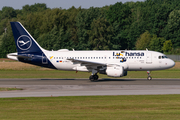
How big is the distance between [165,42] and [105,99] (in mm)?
83762

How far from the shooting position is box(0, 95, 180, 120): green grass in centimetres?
1534

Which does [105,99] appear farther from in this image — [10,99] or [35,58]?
[35,58]

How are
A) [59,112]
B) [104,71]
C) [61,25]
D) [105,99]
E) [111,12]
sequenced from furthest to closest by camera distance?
[111,12] → [61,25] → [104,71] → [105,99] → [59,112]

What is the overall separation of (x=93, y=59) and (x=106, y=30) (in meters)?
64.5

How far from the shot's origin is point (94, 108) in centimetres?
1761

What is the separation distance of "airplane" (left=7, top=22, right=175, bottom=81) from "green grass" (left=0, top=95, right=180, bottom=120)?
48.9 ft

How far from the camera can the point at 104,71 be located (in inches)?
1442

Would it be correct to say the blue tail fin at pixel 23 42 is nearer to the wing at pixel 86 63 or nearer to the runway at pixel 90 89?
the wing at pixel 86 63

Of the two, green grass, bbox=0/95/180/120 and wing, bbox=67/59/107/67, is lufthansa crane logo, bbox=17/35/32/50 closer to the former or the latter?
wing, bbox=67/59/107/67

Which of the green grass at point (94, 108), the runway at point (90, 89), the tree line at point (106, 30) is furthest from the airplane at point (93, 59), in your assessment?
the tree line at point (106, 30)

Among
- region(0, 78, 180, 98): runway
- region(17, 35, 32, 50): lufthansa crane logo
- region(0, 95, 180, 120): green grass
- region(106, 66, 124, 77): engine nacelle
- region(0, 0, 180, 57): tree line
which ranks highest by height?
region(0, 0, 180, 57): tree line

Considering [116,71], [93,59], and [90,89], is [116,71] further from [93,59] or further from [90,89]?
[90,89]

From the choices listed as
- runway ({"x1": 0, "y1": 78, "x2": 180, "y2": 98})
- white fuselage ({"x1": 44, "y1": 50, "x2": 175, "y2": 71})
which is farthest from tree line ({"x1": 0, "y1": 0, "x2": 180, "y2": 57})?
runway ({"x1": 0, "y1": 78, "x2": 180, "y2": 98})

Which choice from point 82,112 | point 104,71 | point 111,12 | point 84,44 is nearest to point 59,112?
point 82,112
